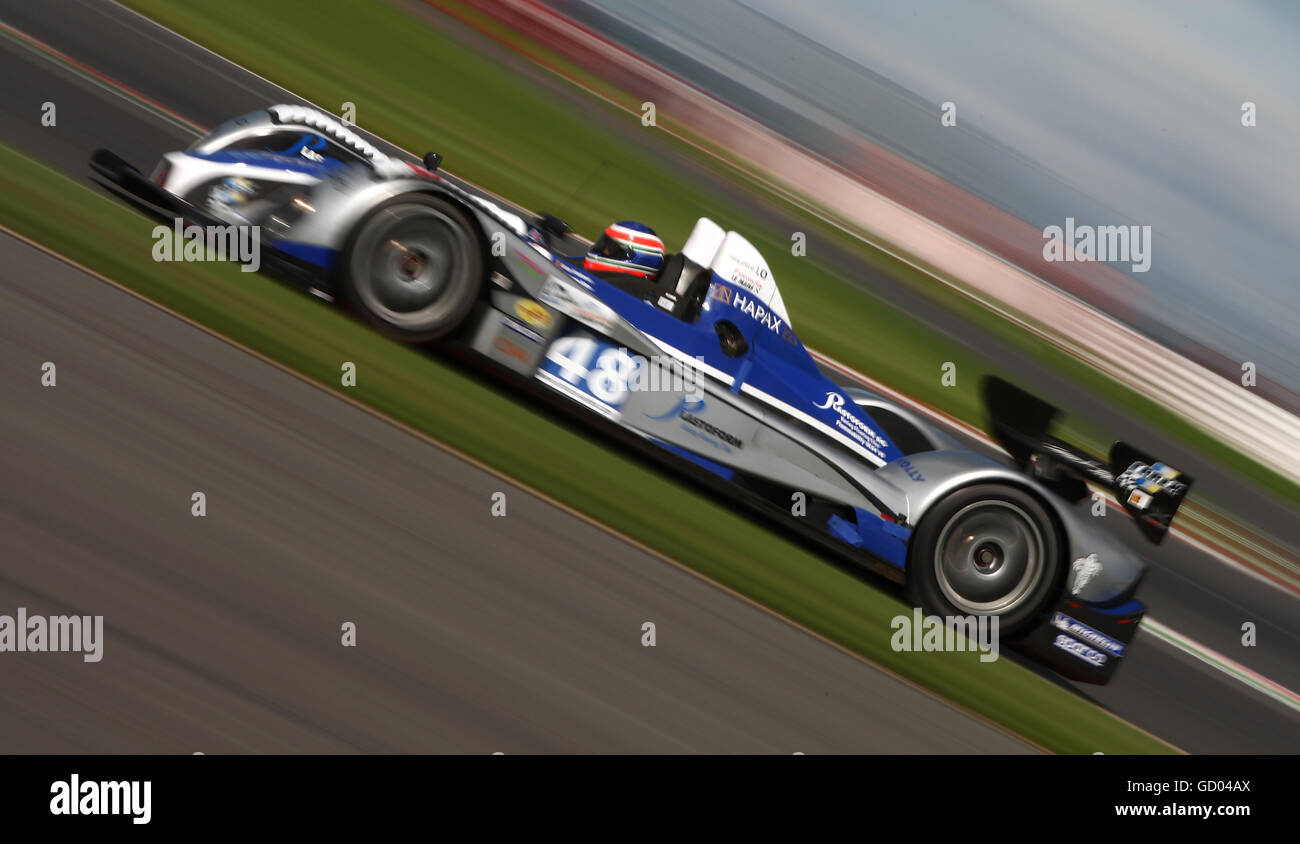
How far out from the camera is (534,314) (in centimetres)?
604

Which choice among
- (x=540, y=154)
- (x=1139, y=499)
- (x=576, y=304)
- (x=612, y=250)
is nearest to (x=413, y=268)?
(x=576, y=304)

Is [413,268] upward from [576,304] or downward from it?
upward

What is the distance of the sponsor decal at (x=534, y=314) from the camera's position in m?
6.03

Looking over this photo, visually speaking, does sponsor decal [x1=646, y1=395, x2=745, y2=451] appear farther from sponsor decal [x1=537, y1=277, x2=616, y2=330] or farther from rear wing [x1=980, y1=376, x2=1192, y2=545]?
rear wing [x1=980, y1=376, x2=1192, y2=545]

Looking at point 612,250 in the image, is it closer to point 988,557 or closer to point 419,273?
point 419,273

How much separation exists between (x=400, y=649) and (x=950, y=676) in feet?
9.36

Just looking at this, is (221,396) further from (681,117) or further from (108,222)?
(681,117)

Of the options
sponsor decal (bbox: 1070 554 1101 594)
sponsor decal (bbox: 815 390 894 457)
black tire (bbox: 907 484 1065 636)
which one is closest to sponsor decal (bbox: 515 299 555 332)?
sponsor decal (bbox: 815 390 894 457)

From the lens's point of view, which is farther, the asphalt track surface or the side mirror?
the side mirror

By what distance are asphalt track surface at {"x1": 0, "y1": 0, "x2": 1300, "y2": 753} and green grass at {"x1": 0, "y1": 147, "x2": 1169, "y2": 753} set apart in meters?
0.20

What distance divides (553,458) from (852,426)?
5.59 ft

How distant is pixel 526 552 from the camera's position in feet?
17.3

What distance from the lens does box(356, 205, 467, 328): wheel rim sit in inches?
235

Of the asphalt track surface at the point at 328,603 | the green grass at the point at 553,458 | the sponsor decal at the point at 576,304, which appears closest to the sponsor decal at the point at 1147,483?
the green grass at the point at 553,458
